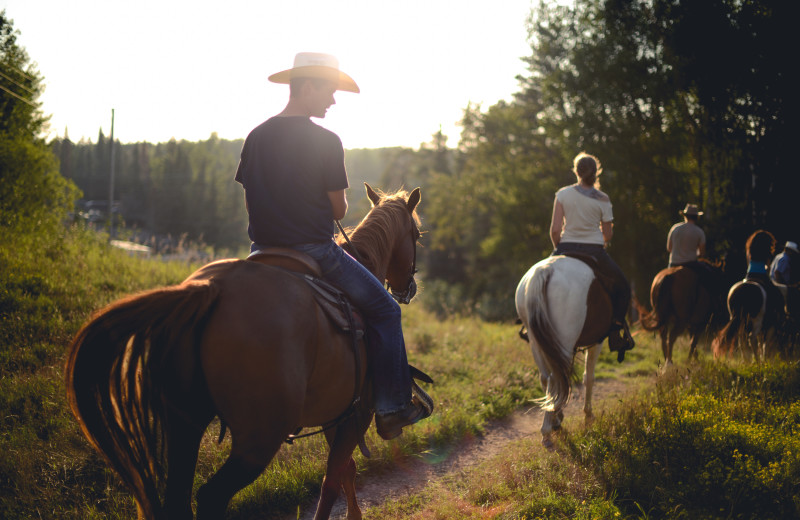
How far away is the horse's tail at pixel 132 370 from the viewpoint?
2.44 meters

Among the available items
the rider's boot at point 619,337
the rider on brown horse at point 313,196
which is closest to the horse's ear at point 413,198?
the rider on brown horse at point 313,196

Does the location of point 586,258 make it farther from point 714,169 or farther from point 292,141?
point 714,169

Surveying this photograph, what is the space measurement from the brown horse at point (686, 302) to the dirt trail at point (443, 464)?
79.2 inches

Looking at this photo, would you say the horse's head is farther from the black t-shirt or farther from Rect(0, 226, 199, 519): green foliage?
Rect(0, 226, 199, 519): green foliage

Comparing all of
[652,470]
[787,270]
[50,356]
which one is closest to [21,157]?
[50,356]

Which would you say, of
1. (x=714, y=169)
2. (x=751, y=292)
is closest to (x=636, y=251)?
(x=714, y=169)

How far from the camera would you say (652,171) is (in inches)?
759

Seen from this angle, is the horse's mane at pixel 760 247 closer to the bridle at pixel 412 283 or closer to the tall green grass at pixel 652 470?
the tall green grass at pixel 652 470

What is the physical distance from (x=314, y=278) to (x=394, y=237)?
4.38ft

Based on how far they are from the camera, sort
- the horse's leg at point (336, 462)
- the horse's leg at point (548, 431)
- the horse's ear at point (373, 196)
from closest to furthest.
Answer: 1. the horse's leg at point (336, 462)
2. the horse's ear at point (373, 196)
3. the horse's leg at point (548, 431)

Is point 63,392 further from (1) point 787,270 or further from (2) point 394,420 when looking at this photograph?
(1) point 787,270

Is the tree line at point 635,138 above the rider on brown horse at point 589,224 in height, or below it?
above

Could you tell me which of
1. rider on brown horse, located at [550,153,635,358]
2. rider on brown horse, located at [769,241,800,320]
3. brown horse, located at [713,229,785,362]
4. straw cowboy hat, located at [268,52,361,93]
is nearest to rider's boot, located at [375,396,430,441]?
straw cowboy hat, located at [268,52,361,93]

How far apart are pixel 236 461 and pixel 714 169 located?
14.8 metres
